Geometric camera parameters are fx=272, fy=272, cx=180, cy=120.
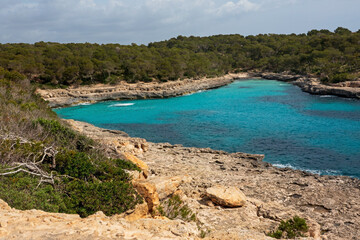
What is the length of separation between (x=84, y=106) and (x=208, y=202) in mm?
49006

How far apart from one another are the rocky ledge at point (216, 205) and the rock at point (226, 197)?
44mm

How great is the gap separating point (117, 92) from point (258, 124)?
37.7 metres

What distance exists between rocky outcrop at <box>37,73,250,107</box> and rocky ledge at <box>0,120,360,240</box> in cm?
4019

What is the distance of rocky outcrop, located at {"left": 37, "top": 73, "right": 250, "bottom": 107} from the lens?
57844 millimetres

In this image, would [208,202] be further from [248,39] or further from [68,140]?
[248,39]

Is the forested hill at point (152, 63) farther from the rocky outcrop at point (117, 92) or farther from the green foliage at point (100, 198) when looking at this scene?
the green foliage at point (100, 198)

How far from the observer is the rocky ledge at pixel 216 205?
6.60 metres

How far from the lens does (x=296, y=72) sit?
8856cm

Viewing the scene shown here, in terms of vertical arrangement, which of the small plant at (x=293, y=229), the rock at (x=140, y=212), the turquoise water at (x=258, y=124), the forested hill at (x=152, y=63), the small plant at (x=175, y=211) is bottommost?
the turquoise water at (x=258, y=124)

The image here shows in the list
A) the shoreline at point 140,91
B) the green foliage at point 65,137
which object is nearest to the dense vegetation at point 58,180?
the green foliage at point 65,137

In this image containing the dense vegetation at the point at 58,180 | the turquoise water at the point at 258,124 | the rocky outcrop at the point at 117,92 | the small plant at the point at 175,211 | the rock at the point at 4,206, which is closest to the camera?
the rock at the point at 4,206

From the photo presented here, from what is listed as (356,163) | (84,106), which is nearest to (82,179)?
(356,163)

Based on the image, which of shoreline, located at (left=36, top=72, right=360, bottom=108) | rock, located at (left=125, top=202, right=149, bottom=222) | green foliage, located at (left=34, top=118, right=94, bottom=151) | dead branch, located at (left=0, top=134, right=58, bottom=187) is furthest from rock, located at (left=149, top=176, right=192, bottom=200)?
shoreline, located at (left=36, top=72, right=360, bottom=108)

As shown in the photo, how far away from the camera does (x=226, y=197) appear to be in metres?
12.5
